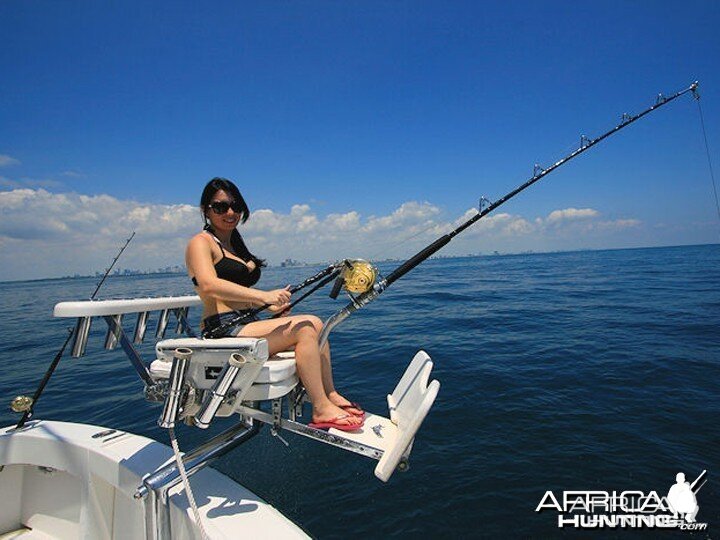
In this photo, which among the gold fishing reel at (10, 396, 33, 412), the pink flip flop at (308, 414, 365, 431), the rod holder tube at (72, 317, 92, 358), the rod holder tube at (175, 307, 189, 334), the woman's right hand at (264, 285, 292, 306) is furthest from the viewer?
the rod holder tube at (175, 307, 189, 334)

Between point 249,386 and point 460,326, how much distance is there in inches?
344

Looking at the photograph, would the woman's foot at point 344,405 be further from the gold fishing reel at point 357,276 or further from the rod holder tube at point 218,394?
the rod holder tube at point 218,394

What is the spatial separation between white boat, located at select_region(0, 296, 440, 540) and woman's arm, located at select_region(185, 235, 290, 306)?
0.38m

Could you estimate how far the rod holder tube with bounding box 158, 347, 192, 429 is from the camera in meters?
1.81

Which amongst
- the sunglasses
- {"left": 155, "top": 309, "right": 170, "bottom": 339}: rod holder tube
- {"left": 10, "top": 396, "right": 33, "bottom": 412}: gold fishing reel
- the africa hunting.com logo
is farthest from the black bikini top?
the africa hunting.com logo

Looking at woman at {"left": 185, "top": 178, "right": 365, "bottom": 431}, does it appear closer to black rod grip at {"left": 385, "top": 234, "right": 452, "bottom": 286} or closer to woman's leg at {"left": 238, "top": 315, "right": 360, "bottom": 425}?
woman's leg at {"left": 238, "top": 315, "right": 360, "bottom": 425}

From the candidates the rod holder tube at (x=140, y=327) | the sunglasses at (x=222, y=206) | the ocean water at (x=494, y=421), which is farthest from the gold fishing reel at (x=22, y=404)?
the sunglasses at (x=222, y=206)

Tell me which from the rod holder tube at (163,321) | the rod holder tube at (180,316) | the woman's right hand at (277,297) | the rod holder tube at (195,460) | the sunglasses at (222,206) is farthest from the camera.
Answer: the rod holder tube at (180,316)

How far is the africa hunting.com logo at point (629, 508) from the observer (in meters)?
2.88

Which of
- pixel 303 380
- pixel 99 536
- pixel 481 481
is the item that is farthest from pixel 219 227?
pixel 481 481

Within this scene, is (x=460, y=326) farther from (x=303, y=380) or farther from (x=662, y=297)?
(x=662, y=297)

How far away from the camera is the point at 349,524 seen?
294 cm

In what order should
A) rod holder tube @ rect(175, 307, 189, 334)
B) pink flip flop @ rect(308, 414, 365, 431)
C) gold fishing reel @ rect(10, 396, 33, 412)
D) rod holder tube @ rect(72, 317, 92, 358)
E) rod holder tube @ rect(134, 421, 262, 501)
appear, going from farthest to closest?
rod holder tube @ rect(175, 307, 189, 334) → gold fishing reel @ rect(10, 396, 33, 412) → pink flip flop @ rect(308, 414, 365, 431) → rod holder tube @ rect(72, 317, 92, 358) → rod holder tube @ rect(134, 421, 262, 501)

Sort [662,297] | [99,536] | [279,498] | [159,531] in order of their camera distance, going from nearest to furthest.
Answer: [159,531]
[99,536]
[279,498]
[662,297]
